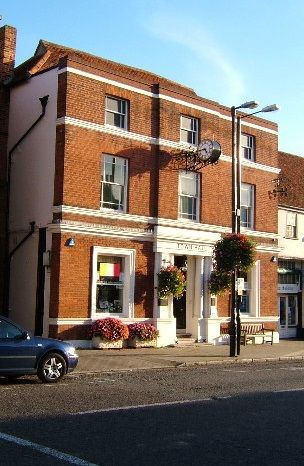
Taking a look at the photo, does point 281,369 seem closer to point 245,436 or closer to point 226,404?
point 226,404

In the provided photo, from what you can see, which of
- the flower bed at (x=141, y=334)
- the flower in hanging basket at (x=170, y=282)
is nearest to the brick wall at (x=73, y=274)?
the flower bed at (x=141, y=334)

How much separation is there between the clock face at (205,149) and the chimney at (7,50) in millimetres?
7710

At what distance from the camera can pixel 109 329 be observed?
68.1ft

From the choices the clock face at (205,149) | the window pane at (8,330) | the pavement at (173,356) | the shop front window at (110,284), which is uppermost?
the clock face at (205,149)

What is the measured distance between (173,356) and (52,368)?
7.04m

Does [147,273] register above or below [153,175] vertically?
below

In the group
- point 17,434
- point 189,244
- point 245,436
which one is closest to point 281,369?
point 189,244

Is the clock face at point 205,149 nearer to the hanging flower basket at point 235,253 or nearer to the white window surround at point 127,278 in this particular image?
the hanging flower basket at point 235,253

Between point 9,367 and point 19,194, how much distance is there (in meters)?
11.4

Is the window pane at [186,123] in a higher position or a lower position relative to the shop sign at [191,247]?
higher

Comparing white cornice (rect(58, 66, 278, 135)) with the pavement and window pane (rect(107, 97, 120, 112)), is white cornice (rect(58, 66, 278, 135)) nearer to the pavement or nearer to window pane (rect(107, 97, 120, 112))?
window pane (rect(107, 97, 120, 112))

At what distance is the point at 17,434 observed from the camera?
7.79 metres

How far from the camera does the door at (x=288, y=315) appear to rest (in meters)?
31.0

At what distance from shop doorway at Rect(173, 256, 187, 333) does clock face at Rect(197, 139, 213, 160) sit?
4.06 m
